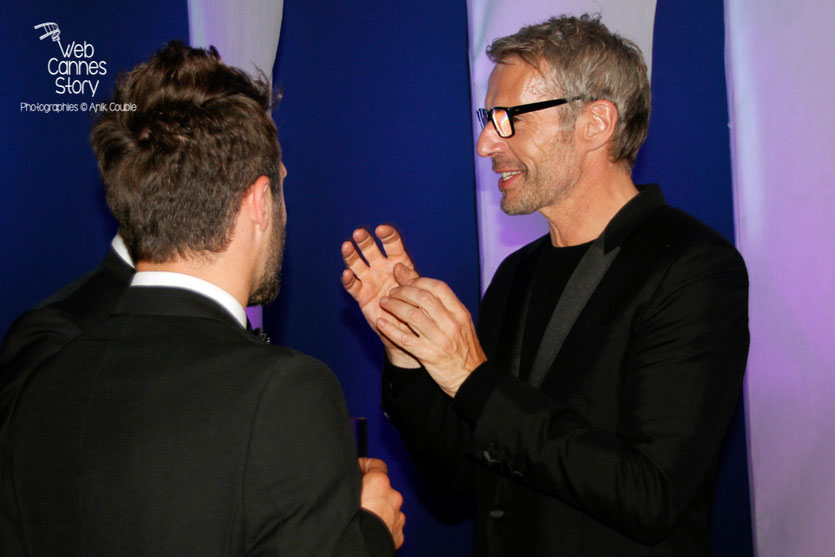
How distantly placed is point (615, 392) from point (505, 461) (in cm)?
28

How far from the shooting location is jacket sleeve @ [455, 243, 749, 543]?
134cm

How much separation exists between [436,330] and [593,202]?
2.04 feet

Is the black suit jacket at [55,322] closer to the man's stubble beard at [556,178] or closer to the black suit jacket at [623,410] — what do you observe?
the black suit jacket at [623,410]

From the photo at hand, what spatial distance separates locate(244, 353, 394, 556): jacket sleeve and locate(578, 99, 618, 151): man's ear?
1108 mm

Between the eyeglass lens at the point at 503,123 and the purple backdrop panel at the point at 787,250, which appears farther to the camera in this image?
the purple backdrop panel at the point at 787,250

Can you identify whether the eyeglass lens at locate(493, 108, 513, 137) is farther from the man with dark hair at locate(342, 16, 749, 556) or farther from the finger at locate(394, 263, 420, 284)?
the finger at locate(394, 263, 420, 284)

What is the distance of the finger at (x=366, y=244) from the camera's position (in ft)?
5.15

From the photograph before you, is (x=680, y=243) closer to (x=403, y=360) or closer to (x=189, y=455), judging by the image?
(x=403, y=360)

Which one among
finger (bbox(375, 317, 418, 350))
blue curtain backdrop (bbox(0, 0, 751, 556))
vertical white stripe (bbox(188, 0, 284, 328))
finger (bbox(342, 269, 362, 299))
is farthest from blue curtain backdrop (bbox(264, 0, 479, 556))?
finger (bbox(375, 317, 418, 350))

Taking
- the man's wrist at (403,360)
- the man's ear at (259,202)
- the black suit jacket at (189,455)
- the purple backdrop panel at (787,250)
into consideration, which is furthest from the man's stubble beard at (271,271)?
the purple backdrop panel at (787,250)

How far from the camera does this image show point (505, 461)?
1392 millimetres

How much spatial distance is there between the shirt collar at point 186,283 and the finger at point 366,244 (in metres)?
0.51

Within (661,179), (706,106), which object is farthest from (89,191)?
(706,106)

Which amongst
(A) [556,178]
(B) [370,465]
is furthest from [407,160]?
(B) [370,465]
